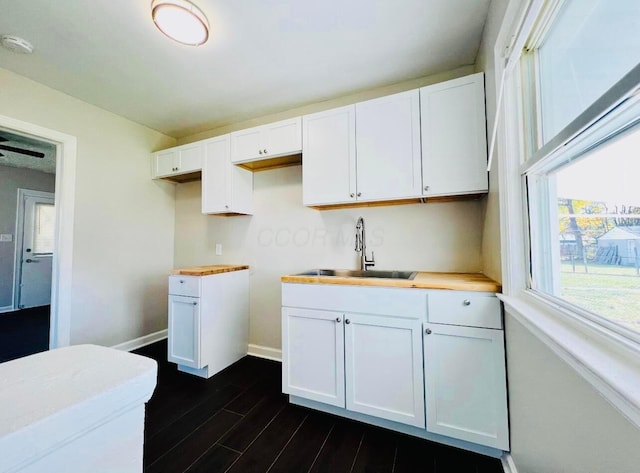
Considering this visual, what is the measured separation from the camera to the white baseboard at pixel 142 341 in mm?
2741

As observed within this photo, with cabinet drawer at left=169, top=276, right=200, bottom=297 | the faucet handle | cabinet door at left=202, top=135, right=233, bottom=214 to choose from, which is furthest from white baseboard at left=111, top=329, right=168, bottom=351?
the faucet handle

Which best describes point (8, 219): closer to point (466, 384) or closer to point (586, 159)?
point (466, 384)

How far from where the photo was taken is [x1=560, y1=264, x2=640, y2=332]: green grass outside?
0.65 metres

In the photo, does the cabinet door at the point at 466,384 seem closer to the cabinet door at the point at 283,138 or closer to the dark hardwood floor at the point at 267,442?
the dark hardwood floor at the point at 267,442

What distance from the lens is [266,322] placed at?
2.67 metres

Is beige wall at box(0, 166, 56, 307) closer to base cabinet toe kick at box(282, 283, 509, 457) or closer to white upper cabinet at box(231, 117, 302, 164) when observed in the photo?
white upper cabinet at box(231, 117, 302, 164)

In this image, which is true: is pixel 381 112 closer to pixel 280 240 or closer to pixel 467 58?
pixel 467 58

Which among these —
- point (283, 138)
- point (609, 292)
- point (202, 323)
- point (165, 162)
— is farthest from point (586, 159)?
point (165, 162)

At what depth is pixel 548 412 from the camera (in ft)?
3.10

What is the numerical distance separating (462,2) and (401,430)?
246 centimetres

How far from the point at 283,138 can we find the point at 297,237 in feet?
2.91

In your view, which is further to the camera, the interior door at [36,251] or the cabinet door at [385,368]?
the interior door at [36,251]

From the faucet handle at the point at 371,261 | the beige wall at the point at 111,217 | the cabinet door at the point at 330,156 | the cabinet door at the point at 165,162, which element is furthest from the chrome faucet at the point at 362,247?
the beige wall at the point at 111,217

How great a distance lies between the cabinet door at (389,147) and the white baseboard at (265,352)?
1694 mm
